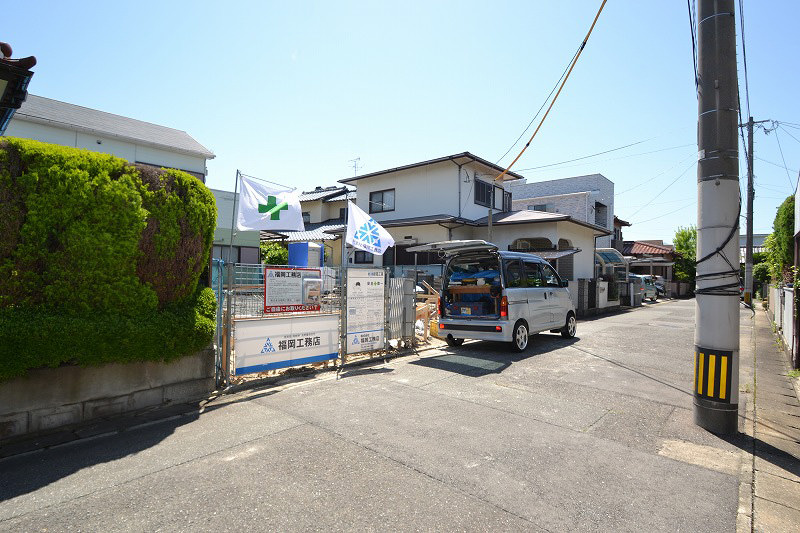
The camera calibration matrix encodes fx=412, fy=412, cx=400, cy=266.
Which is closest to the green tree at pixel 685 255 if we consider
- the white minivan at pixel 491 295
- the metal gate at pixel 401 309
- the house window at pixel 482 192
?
the house window at pixel 482 192

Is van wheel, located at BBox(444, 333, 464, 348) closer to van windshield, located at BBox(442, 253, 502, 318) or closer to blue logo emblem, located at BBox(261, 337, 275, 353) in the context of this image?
van windshield, located at BBox(442, 253, 502, 318)

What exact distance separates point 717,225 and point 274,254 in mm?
21202

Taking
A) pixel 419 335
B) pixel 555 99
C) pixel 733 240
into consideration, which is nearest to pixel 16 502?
pixel 733 240

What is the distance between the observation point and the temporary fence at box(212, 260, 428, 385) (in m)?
6.00

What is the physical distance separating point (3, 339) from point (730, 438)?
7293 mm

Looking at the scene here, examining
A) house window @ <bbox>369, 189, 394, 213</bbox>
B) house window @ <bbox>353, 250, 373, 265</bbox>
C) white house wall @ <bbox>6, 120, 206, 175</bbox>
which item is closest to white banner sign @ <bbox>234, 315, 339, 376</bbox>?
white house wall @ <bbox>6, 120, 206, 175</bbox>

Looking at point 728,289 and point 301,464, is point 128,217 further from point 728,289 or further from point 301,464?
point 728,289

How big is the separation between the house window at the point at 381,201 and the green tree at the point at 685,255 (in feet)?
87.7

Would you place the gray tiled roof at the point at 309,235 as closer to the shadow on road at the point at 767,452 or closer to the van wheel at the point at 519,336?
the van wheel at the point at 519,336

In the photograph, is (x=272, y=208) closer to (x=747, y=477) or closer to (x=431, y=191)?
(x=747, y=477)

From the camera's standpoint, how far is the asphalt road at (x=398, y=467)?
283 cm

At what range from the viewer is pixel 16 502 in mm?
3008

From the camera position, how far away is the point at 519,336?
8.76m

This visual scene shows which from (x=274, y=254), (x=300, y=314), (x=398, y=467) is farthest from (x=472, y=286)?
(x=274, y=254)
